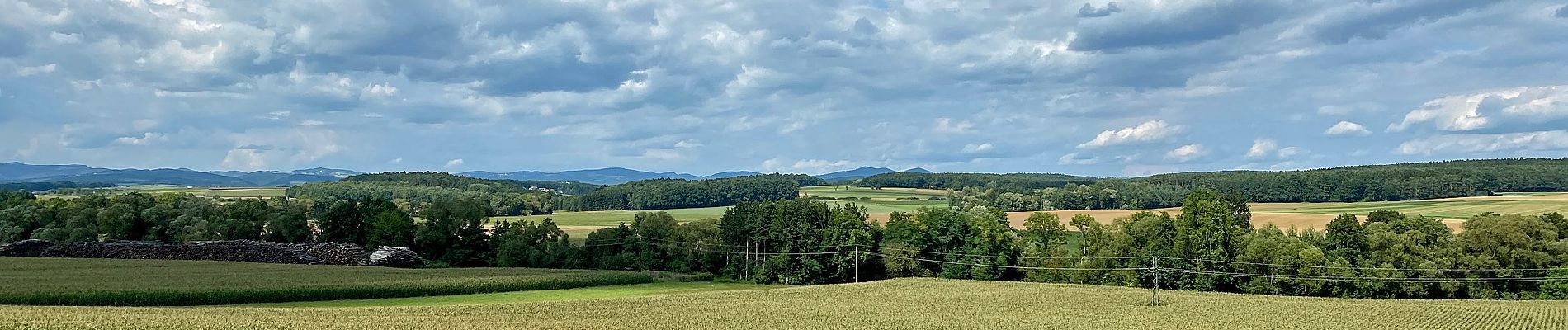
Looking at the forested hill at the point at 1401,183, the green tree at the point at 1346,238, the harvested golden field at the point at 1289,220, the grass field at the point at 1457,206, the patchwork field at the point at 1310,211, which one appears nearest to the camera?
the green tree at the point at 1346,238

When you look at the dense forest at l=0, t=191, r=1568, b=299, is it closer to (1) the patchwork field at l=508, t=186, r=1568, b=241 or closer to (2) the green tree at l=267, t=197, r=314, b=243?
(2) the green tree at l=267, t=197, r=314, b=243

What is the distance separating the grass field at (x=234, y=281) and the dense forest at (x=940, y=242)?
13.4m

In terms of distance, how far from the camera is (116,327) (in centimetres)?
3844

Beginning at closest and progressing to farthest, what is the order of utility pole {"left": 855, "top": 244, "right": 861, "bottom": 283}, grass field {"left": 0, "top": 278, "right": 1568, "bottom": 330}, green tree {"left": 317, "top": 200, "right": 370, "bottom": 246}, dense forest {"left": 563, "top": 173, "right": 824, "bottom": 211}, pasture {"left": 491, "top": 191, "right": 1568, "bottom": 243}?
1. grass field {"left": 0, "top": 278, "right": 1568, "bottom": 330}
2. utility pole {"left": 855, "top": 244, "right": 861, "bottom": 283}
3. pasture {"left": 491, "top": 191, "right": 1568, "bottom": 243}
4. green tree {"left": 317, "top": 200, "right": 370, "bottom": 246}
5. dense forest {"left": 563, "top": 173, "right": 824, "bottom": 211}

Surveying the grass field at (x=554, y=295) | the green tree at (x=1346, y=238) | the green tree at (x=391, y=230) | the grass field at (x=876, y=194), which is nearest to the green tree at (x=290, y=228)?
the green tree at (x=391, y=230)

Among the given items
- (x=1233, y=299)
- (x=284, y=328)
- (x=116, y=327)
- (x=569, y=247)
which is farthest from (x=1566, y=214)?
(x=116, y=327)

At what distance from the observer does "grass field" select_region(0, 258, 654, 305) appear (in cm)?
5525

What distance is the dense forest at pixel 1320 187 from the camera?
134250 millimetres

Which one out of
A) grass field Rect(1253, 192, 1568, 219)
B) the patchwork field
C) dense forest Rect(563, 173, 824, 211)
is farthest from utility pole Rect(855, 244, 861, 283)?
dense forest Rect(563, 173, 824, 211)

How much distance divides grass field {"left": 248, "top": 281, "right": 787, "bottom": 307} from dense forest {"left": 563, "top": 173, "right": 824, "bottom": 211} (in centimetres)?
8932

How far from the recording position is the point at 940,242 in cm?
9219

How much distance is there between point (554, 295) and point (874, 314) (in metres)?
23.8

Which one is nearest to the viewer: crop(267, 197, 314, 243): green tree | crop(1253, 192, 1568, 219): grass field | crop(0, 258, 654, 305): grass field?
crop(0, 258, 654, 305): grass field

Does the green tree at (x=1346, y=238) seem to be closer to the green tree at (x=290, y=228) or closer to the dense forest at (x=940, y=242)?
the dense forest at (x=940, y=242)
